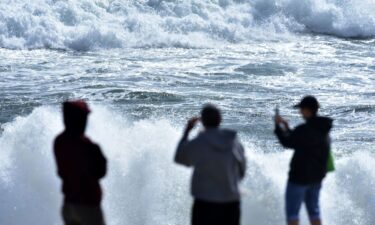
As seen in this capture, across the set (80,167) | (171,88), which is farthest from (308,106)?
(171,88)

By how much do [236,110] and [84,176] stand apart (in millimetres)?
10041

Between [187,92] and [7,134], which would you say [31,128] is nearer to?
[7,134]

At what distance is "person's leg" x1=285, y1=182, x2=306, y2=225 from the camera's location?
6957 millimetres

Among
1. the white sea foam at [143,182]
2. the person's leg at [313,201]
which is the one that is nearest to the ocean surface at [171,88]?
the white sea foam at [143,182]

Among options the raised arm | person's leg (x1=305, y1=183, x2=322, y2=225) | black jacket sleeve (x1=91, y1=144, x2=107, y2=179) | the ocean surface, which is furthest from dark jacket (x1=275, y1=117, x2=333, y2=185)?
the ocean surface

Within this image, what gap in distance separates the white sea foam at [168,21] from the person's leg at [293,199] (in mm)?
17424

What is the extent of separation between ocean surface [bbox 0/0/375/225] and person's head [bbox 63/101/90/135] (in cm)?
479

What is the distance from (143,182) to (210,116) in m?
5.21

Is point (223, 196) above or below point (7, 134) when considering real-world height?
above

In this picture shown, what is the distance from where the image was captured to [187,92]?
17.4 meters

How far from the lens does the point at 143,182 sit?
35.6 ft

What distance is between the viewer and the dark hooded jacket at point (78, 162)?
5.71m

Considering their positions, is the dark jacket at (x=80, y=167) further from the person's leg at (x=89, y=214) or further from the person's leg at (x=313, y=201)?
the person's leg at (x=313, y=201)

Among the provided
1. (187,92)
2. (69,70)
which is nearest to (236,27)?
(69,70)
